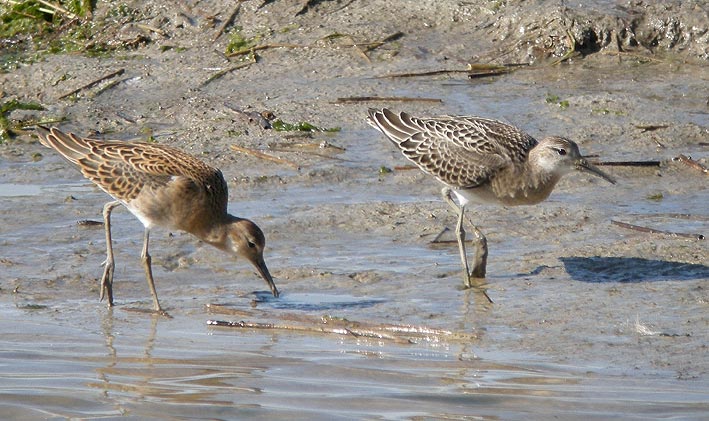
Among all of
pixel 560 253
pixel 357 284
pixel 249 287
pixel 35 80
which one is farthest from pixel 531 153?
pixel 35 80

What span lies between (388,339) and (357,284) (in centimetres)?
132

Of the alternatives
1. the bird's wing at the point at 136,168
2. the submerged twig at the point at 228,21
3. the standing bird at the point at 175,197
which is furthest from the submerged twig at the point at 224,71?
the standing bird at the point at 175,197

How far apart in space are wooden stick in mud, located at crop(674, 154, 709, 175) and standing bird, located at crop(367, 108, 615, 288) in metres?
1.69

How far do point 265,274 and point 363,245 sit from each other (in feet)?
3.94

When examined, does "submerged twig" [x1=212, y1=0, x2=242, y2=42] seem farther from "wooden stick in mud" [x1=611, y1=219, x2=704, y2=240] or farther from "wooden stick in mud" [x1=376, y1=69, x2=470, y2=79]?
"wooden stick in mud" [x1=611, y1=219, x2=704, y2=240]

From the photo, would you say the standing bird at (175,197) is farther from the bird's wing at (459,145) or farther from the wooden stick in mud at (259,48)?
the wooden stick in mud at (259,48)

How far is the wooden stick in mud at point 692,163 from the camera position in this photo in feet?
33.2

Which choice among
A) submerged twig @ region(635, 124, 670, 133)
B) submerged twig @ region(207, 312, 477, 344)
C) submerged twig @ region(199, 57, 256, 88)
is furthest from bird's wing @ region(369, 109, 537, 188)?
submerged twig @ region(199, 57, 256, 88)

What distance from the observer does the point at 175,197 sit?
27.0 ft

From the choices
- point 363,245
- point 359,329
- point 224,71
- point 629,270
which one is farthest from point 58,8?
point 359,329

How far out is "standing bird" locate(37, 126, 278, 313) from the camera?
8.15 m

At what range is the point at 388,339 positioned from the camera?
6867mm

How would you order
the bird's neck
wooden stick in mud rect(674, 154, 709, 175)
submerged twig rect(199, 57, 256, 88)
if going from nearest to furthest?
the bird's neck < wooden stick in mud rect(674, 154, 709, 175) < submerged twig rect(199, 57, 256, 88)

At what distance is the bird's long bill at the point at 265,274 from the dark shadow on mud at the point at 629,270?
193cm
